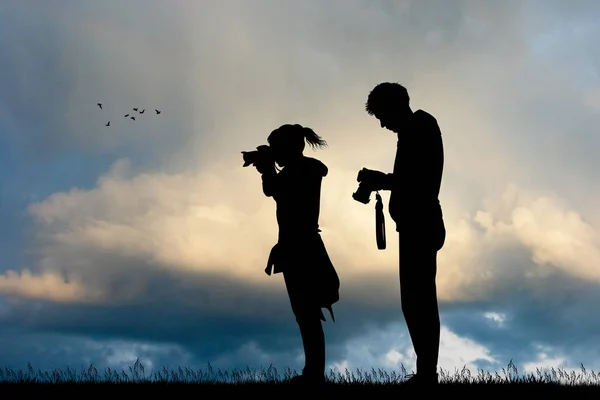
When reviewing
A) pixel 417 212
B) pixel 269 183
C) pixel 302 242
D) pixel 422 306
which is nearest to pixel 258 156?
pixel 269 183

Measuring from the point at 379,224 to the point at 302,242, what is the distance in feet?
3.35

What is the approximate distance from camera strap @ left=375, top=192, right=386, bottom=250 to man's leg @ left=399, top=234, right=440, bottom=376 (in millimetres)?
568

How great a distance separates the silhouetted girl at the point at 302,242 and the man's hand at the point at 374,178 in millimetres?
857

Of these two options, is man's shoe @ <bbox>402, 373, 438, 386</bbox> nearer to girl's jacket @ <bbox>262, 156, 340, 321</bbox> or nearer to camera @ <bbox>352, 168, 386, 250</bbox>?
camera @ <bbox>352, 168, 386, 250</bbox>

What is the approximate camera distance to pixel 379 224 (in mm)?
8875

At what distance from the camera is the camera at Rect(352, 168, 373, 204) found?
8688 millimetres

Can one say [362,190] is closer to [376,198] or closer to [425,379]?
[376,198]

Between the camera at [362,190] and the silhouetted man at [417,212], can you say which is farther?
the camera at [362,190]

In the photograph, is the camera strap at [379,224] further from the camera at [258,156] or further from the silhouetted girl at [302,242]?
the camera at [258,156]

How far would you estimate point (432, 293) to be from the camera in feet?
27.0

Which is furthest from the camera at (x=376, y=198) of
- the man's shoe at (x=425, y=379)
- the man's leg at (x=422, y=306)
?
the man's shoe at (x=425, y=379)

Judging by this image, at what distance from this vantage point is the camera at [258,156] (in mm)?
9516

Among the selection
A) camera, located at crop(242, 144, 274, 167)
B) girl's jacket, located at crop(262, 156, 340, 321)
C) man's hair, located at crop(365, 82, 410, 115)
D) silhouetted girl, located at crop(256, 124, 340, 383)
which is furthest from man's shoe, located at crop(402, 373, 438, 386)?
camera, located at crop(242, 144, 274, 167)

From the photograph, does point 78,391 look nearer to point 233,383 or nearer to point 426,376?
point 233,383
